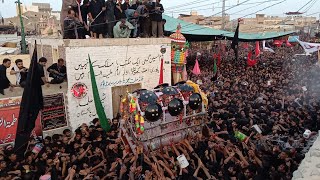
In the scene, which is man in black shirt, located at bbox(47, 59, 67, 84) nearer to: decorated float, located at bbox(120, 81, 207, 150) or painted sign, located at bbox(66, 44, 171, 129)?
painted sign, located at bbox(66, 44, 171, 129)

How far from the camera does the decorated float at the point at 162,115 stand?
777cm

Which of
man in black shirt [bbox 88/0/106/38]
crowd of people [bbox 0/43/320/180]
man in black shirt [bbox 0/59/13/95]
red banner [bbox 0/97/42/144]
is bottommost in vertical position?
crowd of people [bbox 0/43/320/180]

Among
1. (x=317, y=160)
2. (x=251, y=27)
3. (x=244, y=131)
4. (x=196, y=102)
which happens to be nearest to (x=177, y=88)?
(x=196, y=102)

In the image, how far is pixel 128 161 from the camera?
22.9 ft

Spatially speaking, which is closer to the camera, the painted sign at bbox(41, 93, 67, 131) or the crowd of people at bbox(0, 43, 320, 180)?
the crowd of people at bbox(0, 43, 320, 180)

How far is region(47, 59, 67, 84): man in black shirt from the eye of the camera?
916 cm

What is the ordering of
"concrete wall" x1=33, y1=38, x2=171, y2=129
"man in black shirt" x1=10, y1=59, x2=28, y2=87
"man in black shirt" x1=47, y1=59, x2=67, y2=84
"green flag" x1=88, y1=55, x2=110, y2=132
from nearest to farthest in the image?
"man in black shirt" x1=10, y1=59, x2=28, y2=87
"green flag" x1=88, y1=55, x2=110, y2=132
"man in black shirt" x1=47, y1=59, x2=67, y2=84
"concrete wall" x1=33, y1=38, x2=171, y2=129

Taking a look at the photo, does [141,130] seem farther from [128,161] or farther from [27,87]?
[27,87]

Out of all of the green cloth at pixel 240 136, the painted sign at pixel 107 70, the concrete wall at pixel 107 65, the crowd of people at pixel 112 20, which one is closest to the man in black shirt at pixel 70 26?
the crowd of people at pixel 112 20

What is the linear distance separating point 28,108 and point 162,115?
3421 mm

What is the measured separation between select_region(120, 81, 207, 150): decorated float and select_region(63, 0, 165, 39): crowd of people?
3.09 m

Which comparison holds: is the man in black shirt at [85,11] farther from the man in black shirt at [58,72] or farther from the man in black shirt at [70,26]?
the man in black shirt at [58,72]

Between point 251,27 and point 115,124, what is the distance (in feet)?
134

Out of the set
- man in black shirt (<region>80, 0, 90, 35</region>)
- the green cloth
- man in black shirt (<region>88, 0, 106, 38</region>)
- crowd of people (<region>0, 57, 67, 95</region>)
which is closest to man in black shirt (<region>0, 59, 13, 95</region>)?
crowd of people (<region>0, 57, 67, 95</region>)
